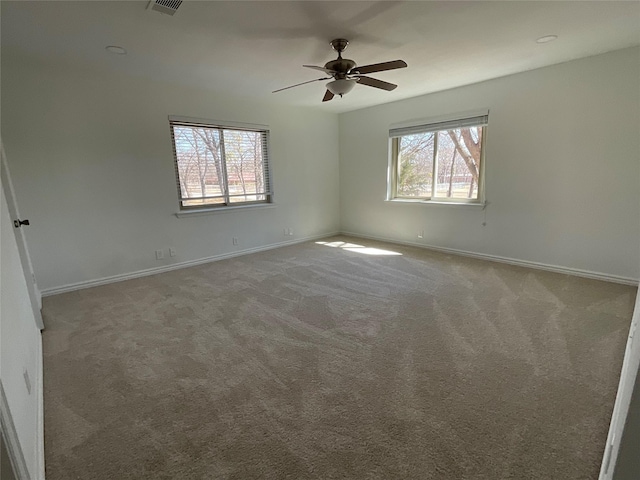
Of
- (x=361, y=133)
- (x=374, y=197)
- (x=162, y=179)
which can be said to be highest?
(x=361, y=133)

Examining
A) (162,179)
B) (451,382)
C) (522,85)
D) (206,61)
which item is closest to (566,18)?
(522,85)

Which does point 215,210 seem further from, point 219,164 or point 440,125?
point 440,125

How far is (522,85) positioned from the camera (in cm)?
370

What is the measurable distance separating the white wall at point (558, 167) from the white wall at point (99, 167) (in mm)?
3285

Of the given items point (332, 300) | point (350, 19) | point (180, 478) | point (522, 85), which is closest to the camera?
point (180, 478)

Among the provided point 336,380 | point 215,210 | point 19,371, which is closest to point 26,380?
point 19,371

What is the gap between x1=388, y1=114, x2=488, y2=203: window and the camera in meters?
4.30

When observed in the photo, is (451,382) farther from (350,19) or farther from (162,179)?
(162,179)

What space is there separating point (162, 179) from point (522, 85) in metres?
4.63

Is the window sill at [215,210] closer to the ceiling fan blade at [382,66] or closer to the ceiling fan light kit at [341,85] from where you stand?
the ceiling fan light kit at [341,85]

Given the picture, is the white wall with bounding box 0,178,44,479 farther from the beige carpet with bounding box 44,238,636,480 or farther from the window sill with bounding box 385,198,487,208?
the window sill with bounding box 385,198,487,208

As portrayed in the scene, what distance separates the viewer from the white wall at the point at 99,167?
312 cm

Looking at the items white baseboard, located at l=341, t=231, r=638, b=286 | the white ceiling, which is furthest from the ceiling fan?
white baseboard, located at l=341, t=231, r=638, b=286

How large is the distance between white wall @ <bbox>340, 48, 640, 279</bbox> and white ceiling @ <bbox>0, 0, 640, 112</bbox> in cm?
30
